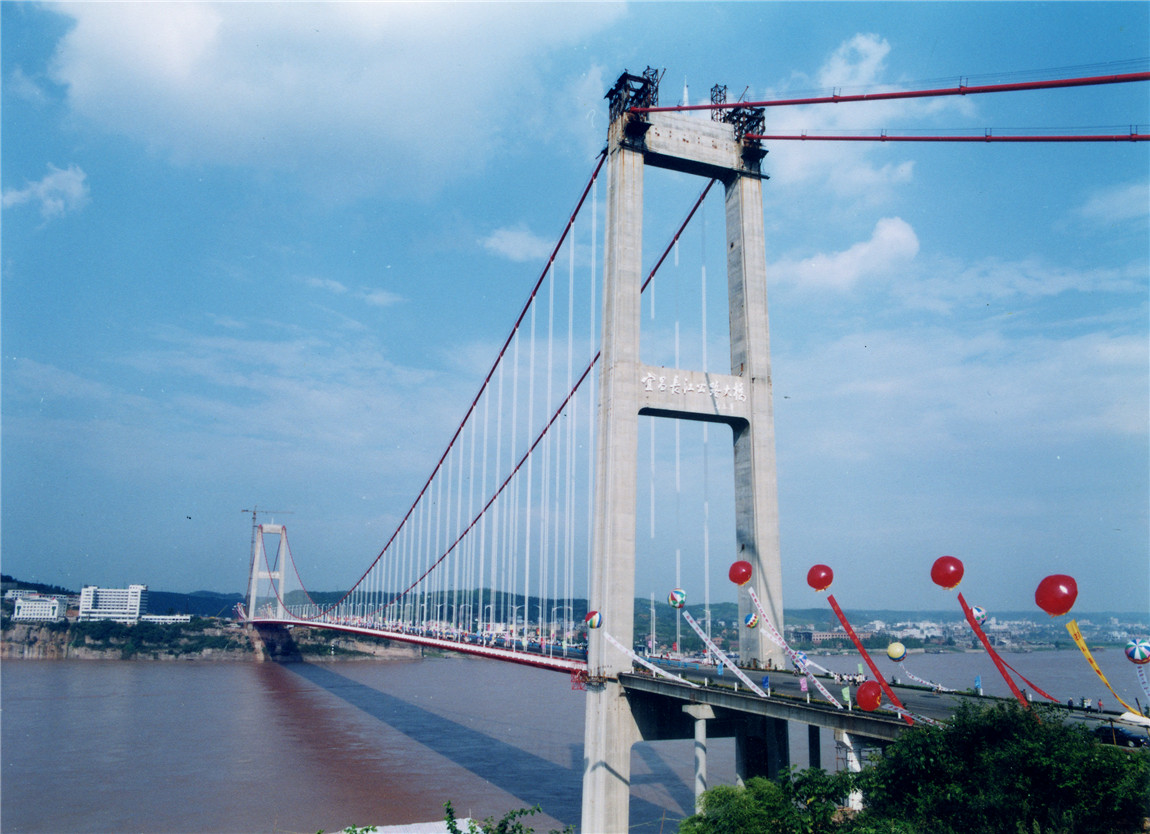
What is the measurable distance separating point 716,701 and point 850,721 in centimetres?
383

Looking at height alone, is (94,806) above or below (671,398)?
below

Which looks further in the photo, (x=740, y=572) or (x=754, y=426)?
(x=754, y=426)

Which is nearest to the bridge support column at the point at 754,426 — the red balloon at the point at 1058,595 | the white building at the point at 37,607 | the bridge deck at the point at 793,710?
the bridge deck at the point at 793,710

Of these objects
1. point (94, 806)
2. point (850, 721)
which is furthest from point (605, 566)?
point (94, 806)

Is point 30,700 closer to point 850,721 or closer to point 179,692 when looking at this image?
point 179,692

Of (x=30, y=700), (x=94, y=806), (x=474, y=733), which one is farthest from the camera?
(x=30, y=700)

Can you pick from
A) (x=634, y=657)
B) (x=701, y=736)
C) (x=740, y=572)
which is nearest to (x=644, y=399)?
(x=740, y=572)

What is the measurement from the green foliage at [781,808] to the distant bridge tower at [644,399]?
612 centimetres

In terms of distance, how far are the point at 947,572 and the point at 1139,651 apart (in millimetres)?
2451

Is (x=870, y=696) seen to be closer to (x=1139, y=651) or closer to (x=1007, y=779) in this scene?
(x=1007, y=779)

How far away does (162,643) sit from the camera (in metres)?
88.6

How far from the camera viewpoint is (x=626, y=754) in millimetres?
18094

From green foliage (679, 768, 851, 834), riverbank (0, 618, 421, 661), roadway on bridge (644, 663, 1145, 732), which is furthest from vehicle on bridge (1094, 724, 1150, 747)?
riverbank (0, 618, 421, 661)

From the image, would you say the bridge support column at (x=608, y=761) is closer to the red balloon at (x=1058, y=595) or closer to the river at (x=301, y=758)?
the river at (x=301, y=758)
